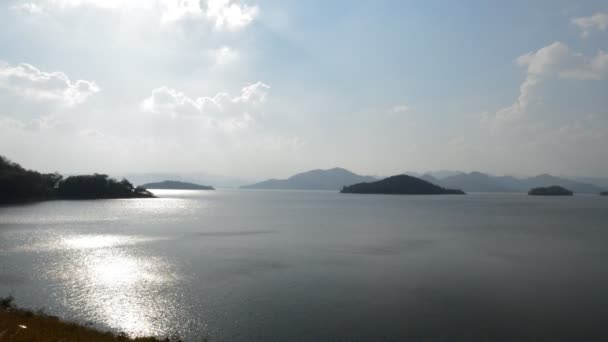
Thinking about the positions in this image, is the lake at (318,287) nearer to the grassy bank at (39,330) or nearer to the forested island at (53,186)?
the grassy bank at (39,330)

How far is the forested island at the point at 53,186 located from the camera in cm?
12275

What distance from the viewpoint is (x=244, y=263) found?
35.3m

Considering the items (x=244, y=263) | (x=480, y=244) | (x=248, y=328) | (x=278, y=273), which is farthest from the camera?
(x=480, y=244)

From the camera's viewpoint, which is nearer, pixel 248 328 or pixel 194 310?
pixel 248 328

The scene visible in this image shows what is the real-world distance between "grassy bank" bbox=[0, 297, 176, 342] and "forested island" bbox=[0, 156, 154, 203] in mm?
130859

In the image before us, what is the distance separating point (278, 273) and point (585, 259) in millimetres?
32323

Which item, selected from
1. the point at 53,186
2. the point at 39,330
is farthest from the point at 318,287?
the point at 53,186

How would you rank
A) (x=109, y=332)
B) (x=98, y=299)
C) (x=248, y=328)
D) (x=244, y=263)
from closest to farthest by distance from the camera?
→ (x=109, y=332)
(x=248, y=328)
(x=98, y=299)
(x=244, y=263)

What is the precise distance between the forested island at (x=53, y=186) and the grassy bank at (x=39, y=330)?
130859mm

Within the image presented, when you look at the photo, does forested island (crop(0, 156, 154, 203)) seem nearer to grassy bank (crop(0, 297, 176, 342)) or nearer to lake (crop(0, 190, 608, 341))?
lake (crop(0, 190, 608, 341))

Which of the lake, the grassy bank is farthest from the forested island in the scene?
the grassy bank

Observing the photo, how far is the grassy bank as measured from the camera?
1384 centimetres

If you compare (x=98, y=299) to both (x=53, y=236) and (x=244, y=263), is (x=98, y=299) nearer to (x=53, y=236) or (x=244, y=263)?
(x=244, y=263)

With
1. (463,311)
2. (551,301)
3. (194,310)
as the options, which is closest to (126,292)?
(194,310)
